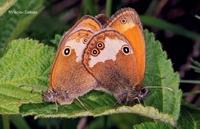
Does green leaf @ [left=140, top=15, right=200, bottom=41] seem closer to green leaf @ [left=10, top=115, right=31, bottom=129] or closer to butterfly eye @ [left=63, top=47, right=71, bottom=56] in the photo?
green leaf @ [left=10, top=115, right=31, bottom=129]

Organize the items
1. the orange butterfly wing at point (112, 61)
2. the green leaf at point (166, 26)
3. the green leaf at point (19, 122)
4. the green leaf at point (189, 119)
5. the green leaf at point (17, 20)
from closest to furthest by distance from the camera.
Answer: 1. the green leaf at point (189, 119)
2. the orange butterfly wing at point (112, 61)
3. the green leaf at point (17, 20)
4. the green leaf at point (19, 122)
5. the green leaf at point (166, 26)

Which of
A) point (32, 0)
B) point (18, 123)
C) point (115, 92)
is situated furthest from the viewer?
point (18, 123)

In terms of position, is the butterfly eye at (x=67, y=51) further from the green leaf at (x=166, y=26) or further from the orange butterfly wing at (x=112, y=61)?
the green leaf at (x=166, y=26)

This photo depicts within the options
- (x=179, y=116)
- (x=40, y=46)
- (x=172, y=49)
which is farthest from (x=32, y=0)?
(x=172, y=49)

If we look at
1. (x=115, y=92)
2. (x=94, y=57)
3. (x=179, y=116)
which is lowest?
(x=179, y=116)

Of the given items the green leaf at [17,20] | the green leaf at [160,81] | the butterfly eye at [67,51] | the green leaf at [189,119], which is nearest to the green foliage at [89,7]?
the green leaf at [17,20]

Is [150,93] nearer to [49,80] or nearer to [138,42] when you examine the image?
[138,42]

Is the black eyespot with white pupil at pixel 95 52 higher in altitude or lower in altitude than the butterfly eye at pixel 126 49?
higher
